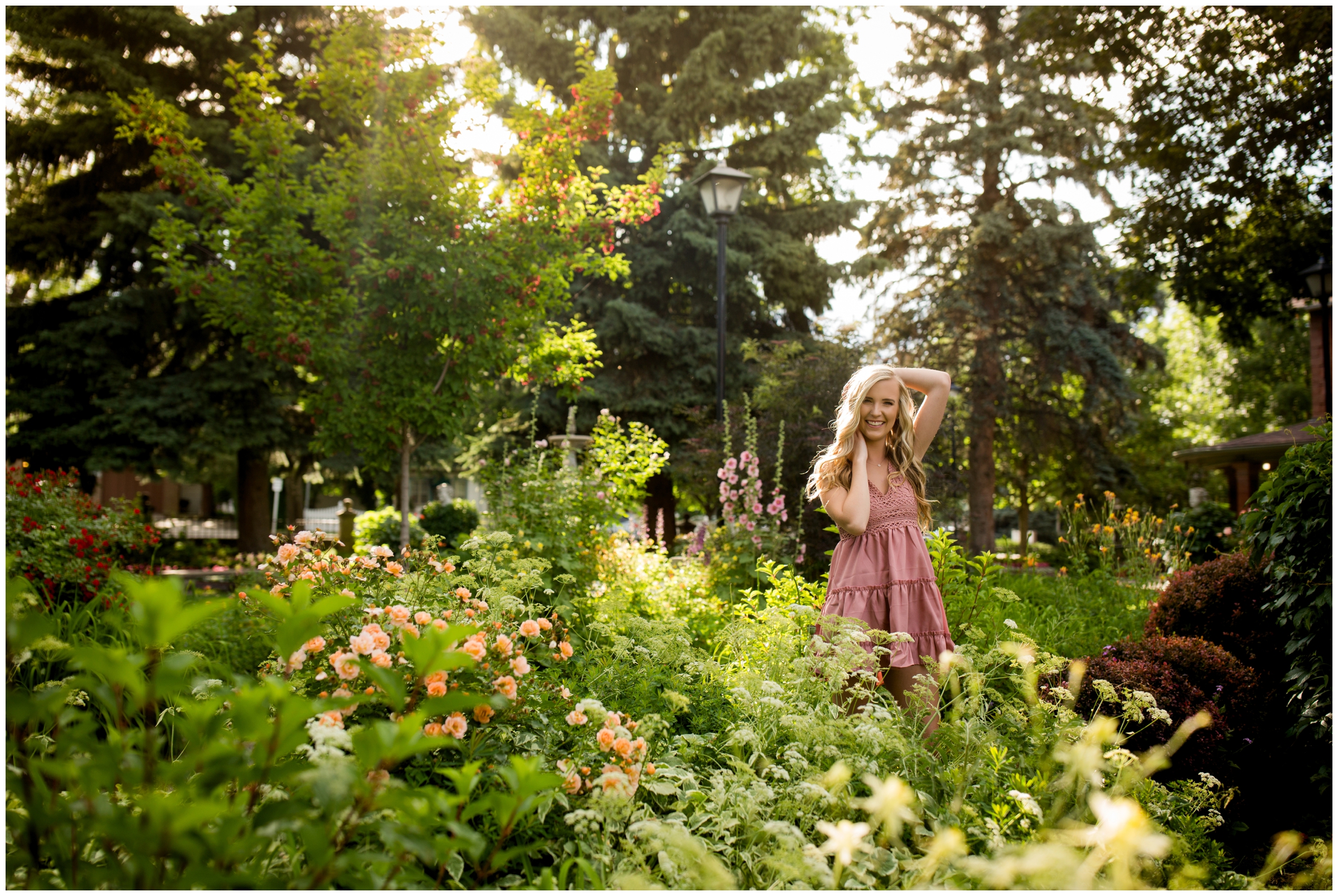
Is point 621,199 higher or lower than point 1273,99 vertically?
lower

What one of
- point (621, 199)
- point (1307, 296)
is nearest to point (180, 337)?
point (621, 199)

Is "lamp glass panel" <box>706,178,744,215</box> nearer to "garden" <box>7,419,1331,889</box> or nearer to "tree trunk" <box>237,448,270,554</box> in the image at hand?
"garden" <box>7,419,1331,889</box>

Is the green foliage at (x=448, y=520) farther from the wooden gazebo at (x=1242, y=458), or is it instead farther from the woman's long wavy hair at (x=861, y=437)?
the wooden gazebo at (x=1242, y=458)

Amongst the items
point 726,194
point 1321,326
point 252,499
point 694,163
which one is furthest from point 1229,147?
point 252,499

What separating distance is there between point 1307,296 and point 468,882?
1439cm

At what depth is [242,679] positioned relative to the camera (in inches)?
64.9

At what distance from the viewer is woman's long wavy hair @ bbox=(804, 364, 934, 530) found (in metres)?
3.46

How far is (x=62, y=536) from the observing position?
5.27 metres

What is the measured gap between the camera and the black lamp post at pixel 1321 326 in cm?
1036

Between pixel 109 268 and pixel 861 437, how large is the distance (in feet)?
46.9

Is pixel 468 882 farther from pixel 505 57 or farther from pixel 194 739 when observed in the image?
pixel 505 57

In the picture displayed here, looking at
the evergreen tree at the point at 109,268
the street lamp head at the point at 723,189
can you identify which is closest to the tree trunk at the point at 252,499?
the evergreen tree at the point at 109,268

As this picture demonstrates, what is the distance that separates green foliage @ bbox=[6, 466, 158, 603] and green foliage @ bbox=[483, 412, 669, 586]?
2625mm

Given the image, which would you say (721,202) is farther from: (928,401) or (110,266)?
(110,266)
